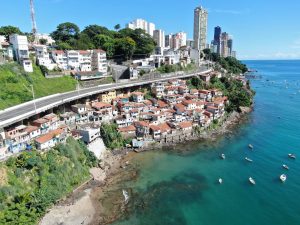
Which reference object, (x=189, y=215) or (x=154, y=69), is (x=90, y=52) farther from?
(x=189, y=215)

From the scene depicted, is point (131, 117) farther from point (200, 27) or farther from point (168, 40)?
point (200, 27)

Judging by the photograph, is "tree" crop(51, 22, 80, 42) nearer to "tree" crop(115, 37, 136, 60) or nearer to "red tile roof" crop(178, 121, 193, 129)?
"tree" crop(115, 37, 136, 60)

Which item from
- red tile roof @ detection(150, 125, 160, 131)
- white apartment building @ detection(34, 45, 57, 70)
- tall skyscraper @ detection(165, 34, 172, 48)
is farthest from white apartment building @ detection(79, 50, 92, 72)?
tall skyscraper @ detection(165, 34, 172, 48)

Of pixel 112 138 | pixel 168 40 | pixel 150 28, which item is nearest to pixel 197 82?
pixel 112 138

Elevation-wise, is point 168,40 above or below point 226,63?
above

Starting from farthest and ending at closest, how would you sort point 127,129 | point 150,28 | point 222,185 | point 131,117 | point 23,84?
point 150,28
point 131,117
point 23,84
point 127,129
point 222,185

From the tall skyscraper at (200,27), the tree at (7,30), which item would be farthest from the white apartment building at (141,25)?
the tree at (7,30)
